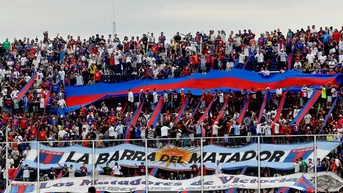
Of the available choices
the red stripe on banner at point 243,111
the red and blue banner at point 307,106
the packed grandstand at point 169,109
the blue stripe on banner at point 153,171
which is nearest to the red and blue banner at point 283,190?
the packed grandstand at point 169,109

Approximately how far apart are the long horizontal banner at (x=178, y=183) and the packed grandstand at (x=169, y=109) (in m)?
0.03

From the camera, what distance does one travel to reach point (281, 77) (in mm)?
50688

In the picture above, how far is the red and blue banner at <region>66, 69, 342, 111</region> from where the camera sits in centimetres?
5003

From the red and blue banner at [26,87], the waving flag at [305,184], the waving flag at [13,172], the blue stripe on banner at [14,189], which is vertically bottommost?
the blue stripe on banner at [14,189]

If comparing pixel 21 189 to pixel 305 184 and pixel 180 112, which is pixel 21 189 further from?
pixel 180 112

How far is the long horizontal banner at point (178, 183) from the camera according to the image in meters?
31.2

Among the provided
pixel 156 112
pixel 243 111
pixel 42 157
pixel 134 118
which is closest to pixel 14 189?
pixel 42 157

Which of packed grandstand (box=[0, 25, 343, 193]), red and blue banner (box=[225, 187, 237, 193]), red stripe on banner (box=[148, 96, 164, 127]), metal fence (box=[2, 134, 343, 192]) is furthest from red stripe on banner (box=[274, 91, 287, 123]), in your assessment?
red and blue banner (box=[225, 187, 237, 193])

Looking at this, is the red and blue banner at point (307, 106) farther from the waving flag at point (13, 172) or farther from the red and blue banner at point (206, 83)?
→ the waving flag at point (13, 172)

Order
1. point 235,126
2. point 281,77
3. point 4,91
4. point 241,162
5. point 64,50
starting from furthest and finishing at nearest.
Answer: point 64,50
point 4,91
point 281,77
point 235,126
point 241,162

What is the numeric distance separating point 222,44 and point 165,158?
2411 cm

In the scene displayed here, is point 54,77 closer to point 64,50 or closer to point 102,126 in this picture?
point 64,50

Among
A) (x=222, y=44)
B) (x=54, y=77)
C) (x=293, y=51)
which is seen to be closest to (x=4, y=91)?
(x=54, y=77)

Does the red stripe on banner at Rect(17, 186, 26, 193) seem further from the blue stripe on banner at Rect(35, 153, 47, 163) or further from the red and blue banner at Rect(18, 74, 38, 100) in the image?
the red and blue banner at Rect(18, 74, 38, 100)
